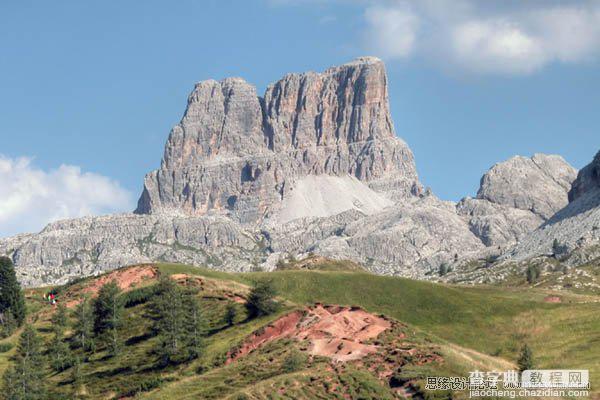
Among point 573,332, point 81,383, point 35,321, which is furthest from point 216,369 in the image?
point 35,321

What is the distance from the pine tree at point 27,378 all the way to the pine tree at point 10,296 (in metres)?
35.8

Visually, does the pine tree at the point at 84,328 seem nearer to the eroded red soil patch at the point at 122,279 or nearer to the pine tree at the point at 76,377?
the pine tree at the point at 76,377

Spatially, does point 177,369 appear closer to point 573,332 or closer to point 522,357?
point 522,357

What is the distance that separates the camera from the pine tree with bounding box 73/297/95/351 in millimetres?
128000

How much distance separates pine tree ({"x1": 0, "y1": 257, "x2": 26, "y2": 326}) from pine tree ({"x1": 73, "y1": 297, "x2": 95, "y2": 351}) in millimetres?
21930

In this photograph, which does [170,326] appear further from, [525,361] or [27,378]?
[525,361]

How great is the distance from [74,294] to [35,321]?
1164cm

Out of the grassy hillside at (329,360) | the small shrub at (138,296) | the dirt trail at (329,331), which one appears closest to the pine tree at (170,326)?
the grassy hillside at (329,360)

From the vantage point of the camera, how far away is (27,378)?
105 meters

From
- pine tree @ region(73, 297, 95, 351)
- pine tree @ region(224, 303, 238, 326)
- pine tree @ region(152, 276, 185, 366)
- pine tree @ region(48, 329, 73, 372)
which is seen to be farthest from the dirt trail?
pine tree @ region(73, 297, 95, 351)

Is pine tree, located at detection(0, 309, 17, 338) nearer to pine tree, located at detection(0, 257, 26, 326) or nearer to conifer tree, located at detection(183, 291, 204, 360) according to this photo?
pine tree, located at detection(0, 257, 26, 326)

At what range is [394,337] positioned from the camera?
99.4 meters

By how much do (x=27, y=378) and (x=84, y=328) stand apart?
75.4ft

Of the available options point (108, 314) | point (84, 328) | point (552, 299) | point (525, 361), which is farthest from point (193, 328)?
point (552, 299)
